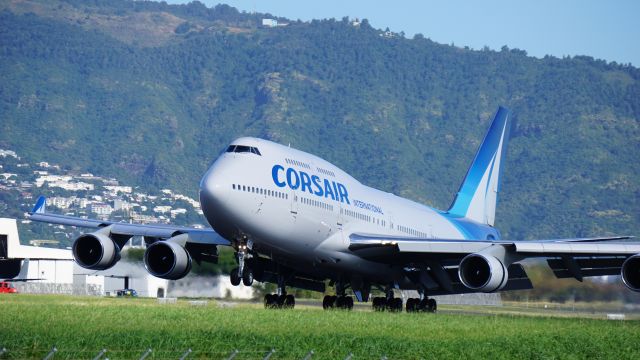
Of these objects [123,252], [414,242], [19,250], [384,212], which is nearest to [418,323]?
[414,242]

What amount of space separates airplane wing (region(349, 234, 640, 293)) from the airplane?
4 cm

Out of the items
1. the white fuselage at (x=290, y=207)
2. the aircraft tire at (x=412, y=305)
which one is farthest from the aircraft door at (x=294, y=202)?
the aircraft tire at (x=412, y=305)

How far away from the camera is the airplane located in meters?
40.8

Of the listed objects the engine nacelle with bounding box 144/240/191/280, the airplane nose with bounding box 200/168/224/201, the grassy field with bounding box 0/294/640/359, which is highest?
the airplane nose with bounding box 200/168/224/201

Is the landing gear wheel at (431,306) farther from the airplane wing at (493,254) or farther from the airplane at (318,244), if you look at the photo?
the airplane wing at (493,254)

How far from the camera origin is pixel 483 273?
43531mm

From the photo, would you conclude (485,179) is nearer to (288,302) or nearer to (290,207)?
(288,302)

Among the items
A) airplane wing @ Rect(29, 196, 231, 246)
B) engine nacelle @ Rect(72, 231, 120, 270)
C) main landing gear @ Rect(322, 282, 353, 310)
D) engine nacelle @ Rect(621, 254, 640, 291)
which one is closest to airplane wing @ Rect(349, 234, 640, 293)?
engine nacelle @ Rect(621, 254, 640, 291)

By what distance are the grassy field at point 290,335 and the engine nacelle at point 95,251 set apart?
3811 millimetres

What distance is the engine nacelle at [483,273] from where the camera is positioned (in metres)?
42.8

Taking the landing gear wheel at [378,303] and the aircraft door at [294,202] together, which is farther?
the landing gear wheel at [378,303]

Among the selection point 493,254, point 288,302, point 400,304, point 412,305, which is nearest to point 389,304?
point 400,304

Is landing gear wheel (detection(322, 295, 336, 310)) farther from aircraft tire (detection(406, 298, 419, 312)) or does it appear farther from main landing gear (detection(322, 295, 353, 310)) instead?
aircraft tire (detection(406, 298, 419, 312))

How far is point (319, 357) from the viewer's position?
2738 cm
